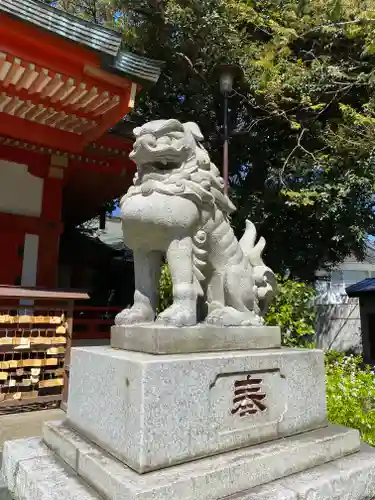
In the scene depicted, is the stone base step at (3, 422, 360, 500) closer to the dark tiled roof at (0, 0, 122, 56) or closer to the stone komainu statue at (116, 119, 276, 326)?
the stone komainu statue at (116, 119, 276, 326)

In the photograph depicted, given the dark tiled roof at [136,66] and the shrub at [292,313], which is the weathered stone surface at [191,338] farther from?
the dark tiled roof at [136,66]

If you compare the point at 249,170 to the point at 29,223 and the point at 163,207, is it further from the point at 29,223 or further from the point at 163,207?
the point at 163,207

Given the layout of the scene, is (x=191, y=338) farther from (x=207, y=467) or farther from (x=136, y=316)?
(x=207, y=467)

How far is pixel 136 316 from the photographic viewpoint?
7.47ft

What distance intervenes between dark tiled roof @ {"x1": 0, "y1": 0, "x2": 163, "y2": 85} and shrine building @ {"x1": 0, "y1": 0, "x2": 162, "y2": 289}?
1 cm

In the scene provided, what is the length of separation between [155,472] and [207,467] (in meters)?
0.24

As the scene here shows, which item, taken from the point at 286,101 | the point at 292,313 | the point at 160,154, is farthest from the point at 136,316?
the point at 286,101

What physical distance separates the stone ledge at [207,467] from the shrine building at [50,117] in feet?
12.8

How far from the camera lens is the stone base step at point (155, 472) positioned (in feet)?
5.26

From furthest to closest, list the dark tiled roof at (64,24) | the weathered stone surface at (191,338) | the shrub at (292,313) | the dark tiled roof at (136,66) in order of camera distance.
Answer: the shrub at (292,313) → the dark tiled roof at (136,66) → the dark tiled roof at (64,24) → the weathered stone surface at (191,338)

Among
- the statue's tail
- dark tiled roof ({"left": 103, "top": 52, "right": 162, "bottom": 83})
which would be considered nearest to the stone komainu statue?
the statue's tail

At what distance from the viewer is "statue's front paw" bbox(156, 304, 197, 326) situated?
206cm

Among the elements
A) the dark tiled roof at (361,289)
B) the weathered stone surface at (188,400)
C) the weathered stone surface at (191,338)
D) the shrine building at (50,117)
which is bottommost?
the weathered stone surface at (188,400)

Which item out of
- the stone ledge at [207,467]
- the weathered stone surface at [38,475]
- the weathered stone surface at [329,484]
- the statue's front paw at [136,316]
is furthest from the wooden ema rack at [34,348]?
the weathered stone surface at [329,484]
